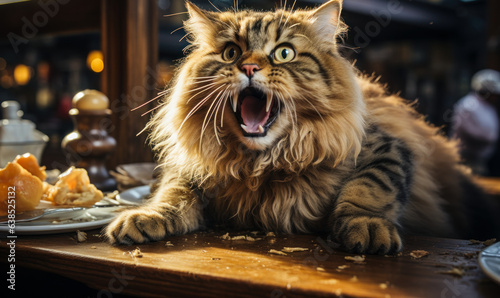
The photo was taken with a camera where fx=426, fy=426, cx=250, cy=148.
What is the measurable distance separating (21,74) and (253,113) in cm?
580

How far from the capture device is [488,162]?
16.0 feet

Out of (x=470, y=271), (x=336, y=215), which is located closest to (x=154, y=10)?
(x=336, y=215)

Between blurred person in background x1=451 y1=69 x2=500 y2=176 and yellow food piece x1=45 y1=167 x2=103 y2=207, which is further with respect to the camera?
blurred person in background x1=451 y1=69 x2=500 y2=176

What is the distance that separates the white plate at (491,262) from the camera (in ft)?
2.36

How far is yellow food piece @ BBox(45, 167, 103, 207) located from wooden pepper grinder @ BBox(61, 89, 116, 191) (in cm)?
30

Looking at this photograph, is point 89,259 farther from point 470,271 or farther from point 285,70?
point 470,271

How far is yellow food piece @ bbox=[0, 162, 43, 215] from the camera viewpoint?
3.74 ft

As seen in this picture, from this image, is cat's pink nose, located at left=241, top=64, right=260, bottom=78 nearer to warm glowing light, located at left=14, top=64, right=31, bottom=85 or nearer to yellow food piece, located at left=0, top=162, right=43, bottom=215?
yellow food piece, located at left=0, top=162, right=43, bottom=215

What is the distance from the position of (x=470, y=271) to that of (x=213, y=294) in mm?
510

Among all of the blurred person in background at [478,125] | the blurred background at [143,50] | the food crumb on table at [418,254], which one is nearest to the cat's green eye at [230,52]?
the blurred background at [143,50]

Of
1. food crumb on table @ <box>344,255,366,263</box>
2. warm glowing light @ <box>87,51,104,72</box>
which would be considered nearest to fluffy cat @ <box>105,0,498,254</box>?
food crumb on table @ <box>344,255,366,263</box>

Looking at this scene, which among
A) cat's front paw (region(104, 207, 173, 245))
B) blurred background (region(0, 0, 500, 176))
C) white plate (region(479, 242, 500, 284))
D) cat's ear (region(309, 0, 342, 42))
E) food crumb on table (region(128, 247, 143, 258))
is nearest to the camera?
white plate (region(479, 242, 500, 284))

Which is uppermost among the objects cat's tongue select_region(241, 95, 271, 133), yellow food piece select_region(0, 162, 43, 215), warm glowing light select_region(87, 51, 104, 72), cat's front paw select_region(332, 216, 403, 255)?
warm glowing light select_region(87, 51, 104, 72)

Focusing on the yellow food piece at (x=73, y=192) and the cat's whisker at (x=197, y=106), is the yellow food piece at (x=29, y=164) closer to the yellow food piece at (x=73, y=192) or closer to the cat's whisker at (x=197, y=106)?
the yellow food piece at (x=73, y=192)
